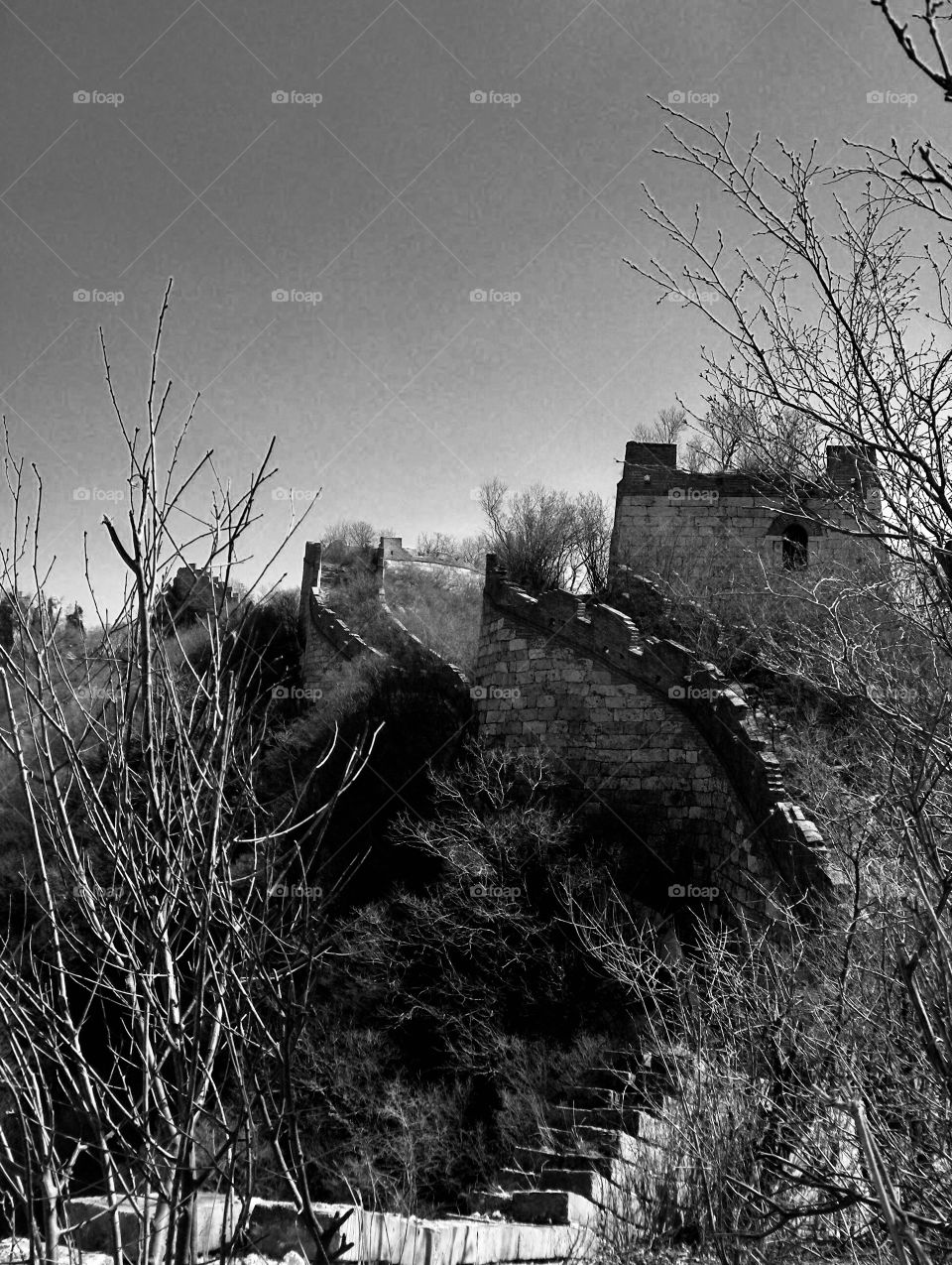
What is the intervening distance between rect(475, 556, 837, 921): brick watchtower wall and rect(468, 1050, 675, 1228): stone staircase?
274cm

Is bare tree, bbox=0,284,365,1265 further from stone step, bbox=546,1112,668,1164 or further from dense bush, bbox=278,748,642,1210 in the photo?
dense bush, bbox=278,748,642,1210

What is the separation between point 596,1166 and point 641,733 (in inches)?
262

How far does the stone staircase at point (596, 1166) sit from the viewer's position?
519 centimetres

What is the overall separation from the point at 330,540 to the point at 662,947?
19674 millimetres

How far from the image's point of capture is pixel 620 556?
53.4 feet

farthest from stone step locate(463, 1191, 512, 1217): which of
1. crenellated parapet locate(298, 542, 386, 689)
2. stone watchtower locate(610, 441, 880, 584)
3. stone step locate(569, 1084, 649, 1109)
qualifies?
crenellated parapet locate(298, 542, 386, 689)

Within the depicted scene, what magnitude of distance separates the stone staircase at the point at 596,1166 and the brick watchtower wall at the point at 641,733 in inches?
108

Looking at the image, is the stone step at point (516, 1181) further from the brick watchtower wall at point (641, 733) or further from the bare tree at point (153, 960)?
the bare tree at point (153, 960)

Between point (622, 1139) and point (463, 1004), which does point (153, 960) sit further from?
point (463, 1004)

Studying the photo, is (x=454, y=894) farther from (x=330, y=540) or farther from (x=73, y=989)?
(x=330, y=540)

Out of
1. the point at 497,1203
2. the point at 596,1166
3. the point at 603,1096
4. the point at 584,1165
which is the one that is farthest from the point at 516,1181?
the point at 497,1203

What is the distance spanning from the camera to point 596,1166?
603cm

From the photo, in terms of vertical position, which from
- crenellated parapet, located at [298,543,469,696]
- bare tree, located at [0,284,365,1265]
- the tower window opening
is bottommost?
bare tree, located at [0,284,365,1265]

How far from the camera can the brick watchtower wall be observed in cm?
1039
